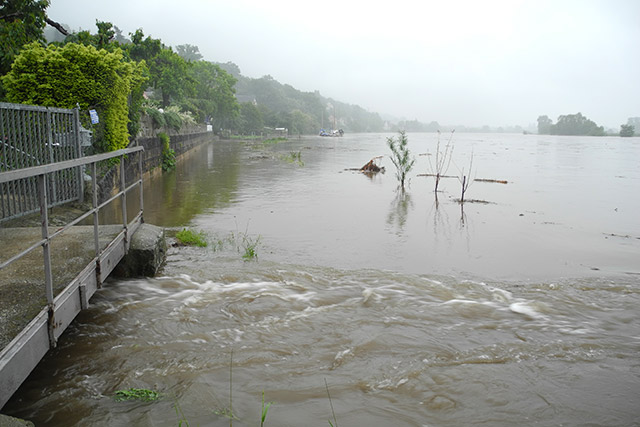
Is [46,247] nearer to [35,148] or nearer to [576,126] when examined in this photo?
[35,148]

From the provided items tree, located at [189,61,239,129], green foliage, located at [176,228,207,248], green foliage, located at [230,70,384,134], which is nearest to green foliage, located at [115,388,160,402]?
green foliage, located at [176,228,207,248]

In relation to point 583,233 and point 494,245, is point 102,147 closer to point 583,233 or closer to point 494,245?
point 494,245

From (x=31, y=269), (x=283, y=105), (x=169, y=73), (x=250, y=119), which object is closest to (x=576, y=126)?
(x=283, y=105)

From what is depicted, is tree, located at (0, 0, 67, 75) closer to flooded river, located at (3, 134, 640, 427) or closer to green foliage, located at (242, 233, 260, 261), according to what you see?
flooded river, located at (3, 134, 640, 427)

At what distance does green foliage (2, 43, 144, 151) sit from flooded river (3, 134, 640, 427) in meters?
2.71

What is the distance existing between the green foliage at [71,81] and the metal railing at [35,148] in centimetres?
66

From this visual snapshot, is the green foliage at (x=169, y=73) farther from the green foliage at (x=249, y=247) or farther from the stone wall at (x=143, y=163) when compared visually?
the green foliage at (x=249, y=247)

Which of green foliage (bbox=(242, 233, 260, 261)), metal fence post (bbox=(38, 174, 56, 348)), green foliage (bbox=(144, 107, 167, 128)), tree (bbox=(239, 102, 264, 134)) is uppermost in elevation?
tree (bbox=(239, 102, 264, 134))

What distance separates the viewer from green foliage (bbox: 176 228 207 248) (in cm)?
876

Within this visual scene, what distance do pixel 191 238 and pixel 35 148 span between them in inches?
117

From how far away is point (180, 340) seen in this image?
4.96 m

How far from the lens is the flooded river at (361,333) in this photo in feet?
12.7

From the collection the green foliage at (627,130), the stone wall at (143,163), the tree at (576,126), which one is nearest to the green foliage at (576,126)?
the tree at (576,126)

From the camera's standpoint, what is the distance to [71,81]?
9.59m
